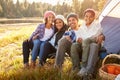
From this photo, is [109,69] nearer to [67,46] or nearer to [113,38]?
[67,46]

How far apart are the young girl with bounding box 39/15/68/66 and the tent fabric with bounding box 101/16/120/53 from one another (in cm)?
89

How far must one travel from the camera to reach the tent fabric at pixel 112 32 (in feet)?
18.4

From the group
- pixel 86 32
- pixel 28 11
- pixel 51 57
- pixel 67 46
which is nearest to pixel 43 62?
pixel 51 57

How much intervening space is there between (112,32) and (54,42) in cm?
119

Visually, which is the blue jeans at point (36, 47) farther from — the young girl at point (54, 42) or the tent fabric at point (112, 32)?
the tent fabric at point (112, 32)

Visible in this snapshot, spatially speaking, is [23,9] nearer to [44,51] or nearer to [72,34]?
[44,51]

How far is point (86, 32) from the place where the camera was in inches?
189

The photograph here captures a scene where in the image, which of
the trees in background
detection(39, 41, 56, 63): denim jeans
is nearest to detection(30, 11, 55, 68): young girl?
detection(39, 41, 56, 63): denim jeans

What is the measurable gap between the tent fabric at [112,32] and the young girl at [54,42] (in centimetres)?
89

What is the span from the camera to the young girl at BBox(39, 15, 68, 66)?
5.17 metres

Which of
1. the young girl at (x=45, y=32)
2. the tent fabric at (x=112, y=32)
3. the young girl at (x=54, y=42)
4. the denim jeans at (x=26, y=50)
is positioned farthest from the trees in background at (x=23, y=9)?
the young girl at (x=54, y=42)

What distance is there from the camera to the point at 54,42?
5277mm

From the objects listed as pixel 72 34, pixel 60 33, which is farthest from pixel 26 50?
pixel 72 34

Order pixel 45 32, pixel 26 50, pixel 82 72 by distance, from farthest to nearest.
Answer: pixel 45 32 < pixel 26 50 < pixel 82 72
